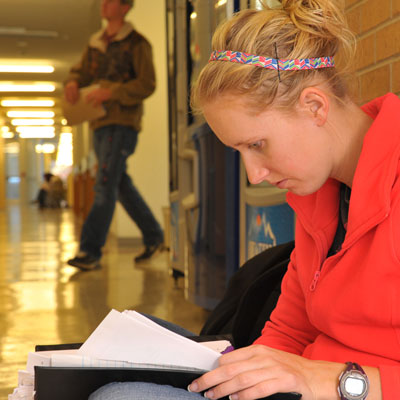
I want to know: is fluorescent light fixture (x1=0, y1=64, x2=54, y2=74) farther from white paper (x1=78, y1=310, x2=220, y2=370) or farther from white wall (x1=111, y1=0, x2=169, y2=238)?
white paper (x1=78, y1=310, x2=220, y2=370)

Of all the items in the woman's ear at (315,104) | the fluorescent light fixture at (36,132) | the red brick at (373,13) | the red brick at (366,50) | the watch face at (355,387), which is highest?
the fluorescent light fixture at (36,132)

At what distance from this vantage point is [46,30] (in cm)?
991

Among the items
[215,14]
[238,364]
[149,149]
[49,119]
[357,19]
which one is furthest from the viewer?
[49,119]

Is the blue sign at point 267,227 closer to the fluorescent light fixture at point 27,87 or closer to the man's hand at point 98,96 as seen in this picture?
the man's hand at point 98,96

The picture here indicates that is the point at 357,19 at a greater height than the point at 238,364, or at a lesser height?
greater

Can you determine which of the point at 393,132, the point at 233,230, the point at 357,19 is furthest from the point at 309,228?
the point at 233,230

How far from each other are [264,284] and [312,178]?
0.54 meters

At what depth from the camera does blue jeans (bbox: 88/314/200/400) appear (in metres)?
0.81

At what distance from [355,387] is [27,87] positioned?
14.8 meters

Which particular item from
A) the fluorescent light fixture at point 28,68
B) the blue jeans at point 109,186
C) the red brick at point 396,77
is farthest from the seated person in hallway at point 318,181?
the fluorescent light fixture at point 28,68

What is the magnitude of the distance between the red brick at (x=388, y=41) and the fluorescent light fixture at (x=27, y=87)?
13.6 m

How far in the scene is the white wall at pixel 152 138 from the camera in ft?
22.2

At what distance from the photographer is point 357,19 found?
169 centimetres

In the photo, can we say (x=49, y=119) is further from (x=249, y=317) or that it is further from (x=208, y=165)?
(x=249, y=317)
